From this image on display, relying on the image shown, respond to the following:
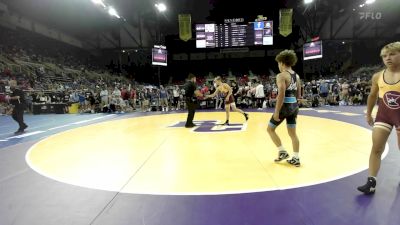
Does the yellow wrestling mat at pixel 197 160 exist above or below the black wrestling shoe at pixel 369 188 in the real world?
below

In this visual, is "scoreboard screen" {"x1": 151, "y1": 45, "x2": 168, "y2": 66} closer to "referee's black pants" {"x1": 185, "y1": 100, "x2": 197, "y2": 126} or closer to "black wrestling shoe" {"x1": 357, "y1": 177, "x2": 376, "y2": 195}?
"referee's black pants" {"x1": 185, "y1": 100, "x2": 197, "y2": 126}

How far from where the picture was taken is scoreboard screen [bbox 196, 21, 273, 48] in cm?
1862

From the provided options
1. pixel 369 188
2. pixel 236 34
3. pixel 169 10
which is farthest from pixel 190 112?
pixel 169 10

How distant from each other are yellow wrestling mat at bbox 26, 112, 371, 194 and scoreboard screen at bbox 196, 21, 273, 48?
502 inches

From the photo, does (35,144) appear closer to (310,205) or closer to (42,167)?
(42,167)

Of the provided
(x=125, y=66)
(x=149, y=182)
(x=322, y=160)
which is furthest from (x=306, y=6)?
(x=149, y=182)

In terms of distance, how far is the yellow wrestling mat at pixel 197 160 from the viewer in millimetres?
3426

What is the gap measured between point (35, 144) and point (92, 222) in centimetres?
476

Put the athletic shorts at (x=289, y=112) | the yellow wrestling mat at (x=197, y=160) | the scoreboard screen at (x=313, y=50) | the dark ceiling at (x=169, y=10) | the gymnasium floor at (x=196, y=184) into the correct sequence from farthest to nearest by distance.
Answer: the dark ceiling at (x=169, y=10)
the scoreboard screen at (x=313, y=50)
the athletic shorts at (x=289, y=112)
the yellow wrestling mat at (x=197, y=160)
the gymnasium floor at (x=196, y=184)

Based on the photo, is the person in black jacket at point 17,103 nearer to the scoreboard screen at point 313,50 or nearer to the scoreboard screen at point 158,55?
the scoreboard screen at point 158,55

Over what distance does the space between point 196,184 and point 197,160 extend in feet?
3.70

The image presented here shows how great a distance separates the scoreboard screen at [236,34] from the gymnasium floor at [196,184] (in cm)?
1377

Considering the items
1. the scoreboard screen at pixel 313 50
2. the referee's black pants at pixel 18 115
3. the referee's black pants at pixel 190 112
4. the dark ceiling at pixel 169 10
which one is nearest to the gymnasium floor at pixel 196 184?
the referee's black pants at pixel 190 112

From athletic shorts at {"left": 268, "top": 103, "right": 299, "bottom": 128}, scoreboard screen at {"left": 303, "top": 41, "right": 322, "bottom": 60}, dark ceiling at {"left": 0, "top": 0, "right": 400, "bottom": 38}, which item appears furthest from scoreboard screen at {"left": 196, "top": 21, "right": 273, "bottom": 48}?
athletic shorts at {"left": 268, "top": 103, "right": 299, "bottom": 128}
